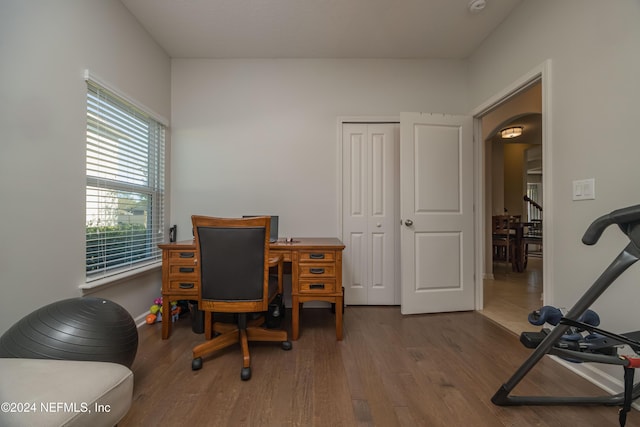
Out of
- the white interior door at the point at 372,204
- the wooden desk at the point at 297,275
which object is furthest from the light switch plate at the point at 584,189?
the wooden desk at the point at 297,275

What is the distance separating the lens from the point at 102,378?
766 millimetres

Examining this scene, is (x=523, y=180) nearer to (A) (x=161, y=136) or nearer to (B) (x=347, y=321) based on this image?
(B) (x=347, y=321)

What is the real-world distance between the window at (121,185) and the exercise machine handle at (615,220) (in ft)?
9.60

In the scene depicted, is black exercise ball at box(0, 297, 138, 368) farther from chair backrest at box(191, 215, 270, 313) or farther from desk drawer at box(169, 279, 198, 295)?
desk drawer at box(169, 279, 198, 295)

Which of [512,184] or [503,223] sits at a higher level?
[512,184]

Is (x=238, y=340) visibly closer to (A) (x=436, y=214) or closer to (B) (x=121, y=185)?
(B) (x=121, y=185)

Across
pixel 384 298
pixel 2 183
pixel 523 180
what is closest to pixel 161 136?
pixel 2 183

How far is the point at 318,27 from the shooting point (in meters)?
2.30

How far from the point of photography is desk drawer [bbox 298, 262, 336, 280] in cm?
201

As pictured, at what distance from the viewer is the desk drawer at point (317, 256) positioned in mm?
2014

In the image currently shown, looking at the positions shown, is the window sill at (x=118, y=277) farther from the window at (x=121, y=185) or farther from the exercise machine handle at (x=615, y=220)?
the exercise machine handle at (x=615, y=220)

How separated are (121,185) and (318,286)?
1863mm

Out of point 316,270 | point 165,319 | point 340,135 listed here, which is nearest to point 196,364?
point 165,319

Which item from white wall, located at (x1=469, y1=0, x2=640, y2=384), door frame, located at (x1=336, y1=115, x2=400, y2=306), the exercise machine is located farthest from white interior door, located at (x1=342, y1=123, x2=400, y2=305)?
the exercise machine
